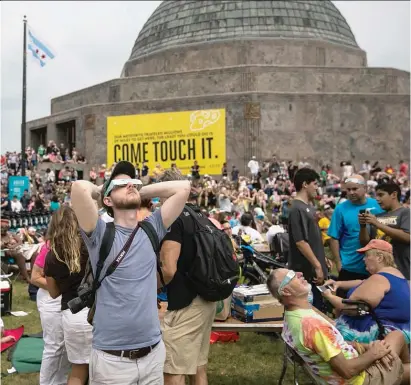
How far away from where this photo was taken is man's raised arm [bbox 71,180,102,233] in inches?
91.7

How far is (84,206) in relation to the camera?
2334mm

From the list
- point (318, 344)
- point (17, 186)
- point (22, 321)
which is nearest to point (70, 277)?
point (318, 344)

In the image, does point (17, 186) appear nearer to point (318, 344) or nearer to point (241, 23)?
point (318, 344)

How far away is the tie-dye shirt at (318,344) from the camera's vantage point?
114 inches

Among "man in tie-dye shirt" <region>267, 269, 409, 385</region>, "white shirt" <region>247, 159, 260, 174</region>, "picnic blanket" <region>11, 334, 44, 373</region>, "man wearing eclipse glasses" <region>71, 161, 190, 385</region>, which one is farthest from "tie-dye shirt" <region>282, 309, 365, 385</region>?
"white shirt" <region>247, 159, 260, 174</region>

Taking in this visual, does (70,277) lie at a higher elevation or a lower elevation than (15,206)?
higher

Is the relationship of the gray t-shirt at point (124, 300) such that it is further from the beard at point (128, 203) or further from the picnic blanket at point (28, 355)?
the picnic blanket at point (28, 355)

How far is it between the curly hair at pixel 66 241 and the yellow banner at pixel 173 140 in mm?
17182

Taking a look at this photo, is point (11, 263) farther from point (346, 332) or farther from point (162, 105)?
point (162, 105)

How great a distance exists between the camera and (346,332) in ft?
11.4

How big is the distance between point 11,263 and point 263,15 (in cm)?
2185

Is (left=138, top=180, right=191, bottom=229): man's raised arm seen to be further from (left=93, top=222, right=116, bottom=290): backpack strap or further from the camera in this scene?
the camera

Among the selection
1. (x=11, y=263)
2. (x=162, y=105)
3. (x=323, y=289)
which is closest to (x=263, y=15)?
(x=162, y=105)

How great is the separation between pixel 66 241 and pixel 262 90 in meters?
19.9
